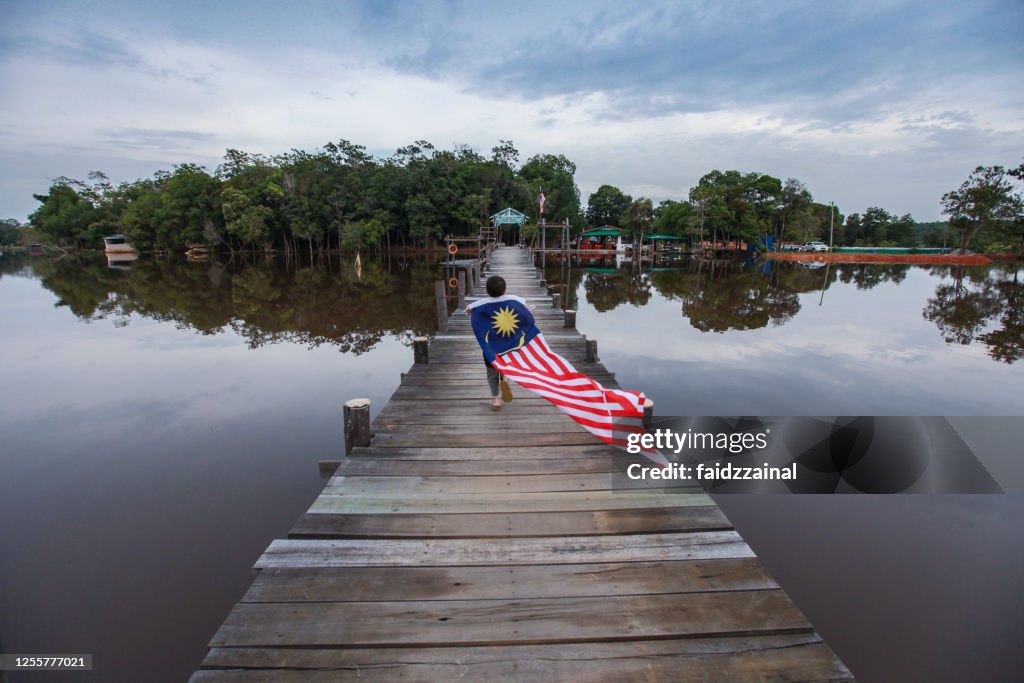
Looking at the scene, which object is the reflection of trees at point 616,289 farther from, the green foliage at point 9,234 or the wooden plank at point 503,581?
the green foliage at point 9,234

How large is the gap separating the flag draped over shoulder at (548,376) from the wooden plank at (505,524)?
844 mm

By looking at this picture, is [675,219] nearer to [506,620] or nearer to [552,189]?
[552,189]

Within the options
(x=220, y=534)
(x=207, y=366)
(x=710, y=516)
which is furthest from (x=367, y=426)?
(x=207, y=366)

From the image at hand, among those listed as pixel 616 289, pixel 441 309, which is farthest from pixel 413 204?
pixel 441 309

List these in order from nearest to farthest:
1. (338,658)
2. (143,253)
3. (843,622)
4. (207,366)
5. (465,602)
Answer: (338,658)
(465,602)
(843,622)
(207,366)
(143,253)

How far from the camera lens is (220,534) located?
483 centimetres

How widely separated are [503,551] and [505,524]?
287 mm

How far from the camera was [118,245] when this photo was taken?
62.7 metres

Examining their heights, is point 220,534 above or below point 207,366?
below

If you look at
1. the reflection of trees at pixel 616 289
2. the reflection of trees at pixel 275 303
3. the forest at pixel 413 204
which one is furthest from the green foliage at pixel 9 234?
the reflection of trees at pixel 616 289

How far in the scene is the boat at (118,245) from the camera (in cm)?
6103

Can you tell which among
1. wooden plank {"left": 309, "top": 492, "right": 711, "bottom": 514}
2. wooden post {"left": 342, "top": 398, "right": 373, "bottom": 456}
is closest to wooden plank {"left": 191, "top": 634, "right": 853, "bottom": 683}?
wooden plank {"left": 309, "top": 492, "right": 711, "bottom": 514}

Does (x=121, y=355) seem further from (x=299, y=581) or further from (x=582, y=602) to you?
(x=582, y=602)

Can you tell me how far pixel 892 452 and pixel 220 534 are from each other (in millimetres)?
8332
